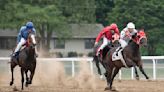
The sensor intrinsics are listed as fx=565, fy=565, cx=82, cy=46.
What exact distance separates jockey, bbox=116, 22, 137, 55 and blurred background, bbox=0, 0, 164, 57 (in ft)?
113

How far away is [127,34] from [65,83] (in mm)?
4978

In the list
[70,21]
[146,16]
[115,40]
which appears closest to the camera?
[115,40]

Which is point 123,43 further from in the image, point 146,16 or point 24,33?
point 146,16

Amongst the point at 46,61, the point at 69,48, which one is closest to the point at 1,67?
the point at 46,61

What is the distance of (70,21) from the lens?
57969 millimetres

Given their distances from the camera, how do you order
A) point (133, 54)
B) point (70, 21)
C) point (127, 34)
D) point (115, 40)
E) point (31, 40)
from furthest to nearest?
point (70, 21)
point (115, 40)
point (127, 34)
point (133, 54)
point (31, 40)

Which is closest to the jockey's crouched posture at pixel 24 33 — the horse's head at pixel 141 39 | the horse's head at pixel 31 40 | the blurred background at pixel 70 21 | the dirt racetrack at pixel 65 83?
the horse's head at pixel 31 40

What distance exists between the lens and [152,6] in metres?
56.5

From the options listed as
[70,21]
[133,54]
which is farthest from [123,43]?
[70,21]

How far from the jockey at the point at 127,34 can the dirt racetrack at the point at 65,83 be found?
59.6 inches

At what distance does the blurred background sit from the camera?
172 ft

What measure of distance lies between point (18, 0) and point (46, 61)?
28.9m

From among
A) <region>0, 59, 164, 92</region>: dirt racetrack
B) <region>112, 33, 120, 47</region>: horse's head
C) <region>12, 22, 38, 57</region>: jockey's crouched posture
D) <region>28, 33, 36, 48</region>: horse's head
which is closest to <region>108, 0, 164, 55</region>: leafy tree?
<region>0, 59, 164, 92</region>: dirt racetrack

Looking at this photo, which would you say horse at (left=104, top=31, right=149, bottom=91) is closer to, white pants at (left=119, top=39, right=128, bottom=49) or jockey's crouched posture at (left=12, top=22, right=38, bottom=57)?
white pants at (left=119, top=39, right=128, bottom=49)
